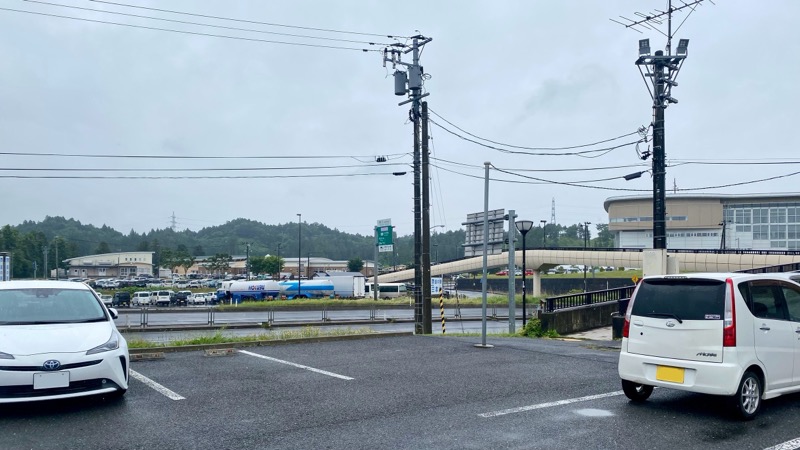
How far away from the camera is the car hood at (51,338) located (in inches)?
263

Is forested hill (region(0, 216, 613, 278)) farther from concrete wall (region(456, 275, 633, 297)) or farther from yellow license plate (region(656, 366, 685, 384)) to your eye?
yellow license plate (region(656, 366, 685, 384))

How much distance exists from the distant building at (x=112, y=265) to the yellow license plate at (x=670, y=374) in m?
88.1

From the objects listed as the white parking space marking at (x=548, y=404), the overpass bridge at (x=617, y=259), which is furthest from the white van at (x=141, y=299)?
the white parking space marking at (x=548, y=404)

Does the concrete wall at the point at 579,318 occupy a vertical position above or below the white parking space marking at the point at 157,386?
below

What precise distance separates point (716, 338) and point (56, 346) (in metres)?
7.08

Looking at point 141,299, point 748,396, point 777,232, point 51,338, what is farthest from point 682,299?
point 777,232

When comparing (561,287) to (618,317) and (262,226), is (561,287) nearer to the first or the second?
(618,317)

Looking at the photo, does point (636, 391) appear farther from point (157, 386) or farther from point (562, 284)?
point (562, 284)

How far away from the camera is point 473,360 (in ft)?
37.1

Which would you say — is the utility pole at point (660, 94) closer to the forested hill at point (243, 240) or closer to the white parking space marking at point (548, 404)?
the white parking space marking at point (548, 404)

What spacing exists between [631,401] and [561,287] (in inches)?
2721

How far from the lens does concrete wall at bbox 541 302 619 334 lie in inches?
792

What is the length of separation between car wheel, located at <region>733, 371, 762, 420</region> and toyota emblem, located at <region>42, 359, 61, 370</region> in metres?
7.12

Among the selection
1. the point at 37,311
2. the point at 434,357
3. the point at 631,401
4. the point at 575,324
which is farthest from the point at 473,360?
the point at 575,324
